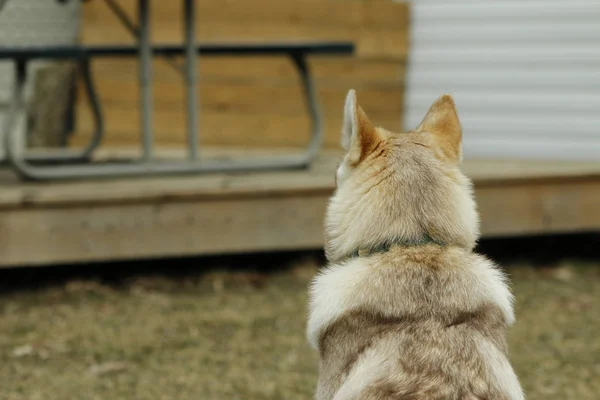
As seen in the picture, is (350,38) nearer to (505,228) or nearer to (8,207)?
(505,228)

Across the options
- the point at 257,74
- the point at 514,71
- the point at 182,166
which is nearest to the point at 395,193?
the point at 182,166

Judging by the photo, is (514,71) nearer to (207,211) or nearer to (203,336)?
(207,211)

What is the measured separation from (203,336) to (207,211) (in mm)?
850

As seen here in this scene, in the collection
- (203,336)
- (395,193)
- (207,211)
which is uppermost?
(395,193)

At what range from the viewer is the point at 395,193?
2709 mm

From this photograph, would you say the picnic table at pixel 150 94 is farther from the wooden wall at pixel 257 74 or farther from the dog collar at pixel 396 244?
the dog collar at pixel 396 244

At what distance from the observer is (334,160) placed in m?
7.15

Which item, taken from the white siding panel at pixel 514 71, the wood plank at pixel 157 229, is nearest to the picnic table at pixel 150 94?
the wood plank at pixel 157 229

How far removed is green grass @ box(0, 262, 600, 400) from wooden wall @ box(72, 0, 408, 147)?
2.38 metres

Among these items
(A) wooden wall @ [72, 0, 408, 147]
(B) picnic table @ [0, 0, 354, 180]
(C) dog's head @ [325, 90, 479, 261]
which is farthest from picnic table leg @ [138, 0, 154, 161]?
(C) dog's head @ [325, 90, 479, 261]

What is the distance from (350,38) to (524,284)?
308cm

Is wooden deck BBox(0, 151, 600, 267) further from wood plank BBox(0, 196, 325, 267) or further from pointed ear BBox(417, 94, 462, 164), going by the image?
pointed ear BBox(417, 94, 462, 164)

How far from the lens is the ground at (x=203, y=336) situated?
4469 millimetres

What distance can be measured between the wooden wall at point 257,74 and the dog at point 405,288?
5.55 meters
